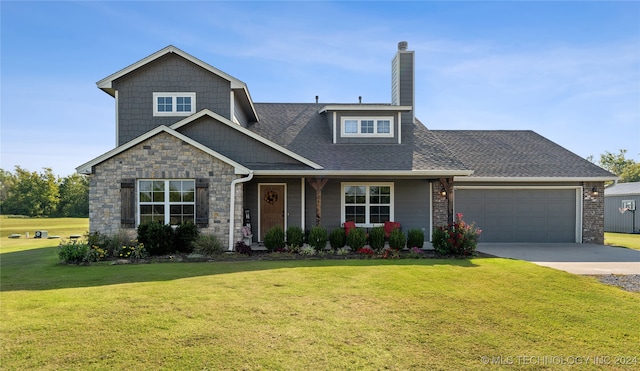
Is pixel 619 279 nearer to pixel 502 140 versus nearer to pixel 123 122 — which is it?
pixel 502 140

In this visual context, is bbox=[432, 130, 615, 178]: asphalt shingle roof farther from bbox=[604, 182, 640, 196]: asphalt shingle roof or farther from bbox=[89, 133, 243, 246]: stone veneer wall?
bbox=[604, 182, 640, 196]: asphalt shingle roof

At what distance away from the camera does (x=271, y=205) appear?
43.3ft

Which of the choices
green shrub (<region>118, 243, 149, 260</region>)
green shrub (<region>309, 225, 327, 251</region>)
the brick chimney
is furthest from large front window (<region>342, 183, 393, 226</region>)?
green shrub (<region>118, 243, 149, 260</region>)

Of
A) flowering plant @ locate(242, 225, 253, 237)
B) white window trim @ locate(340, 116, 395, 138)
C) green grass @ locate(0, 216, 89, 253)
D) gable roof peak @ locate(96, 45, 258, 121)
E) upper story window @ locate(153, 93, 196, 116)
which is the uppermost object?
gable roof peak @ locate(96, 45, 258, 121)

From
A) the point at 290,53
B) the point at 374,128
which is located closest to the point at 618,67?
the point at 374,128

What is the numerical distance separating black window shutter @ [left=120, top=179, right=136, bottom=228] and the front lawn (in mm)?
2681

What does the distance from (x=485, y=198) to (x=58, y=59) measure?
1723 cm

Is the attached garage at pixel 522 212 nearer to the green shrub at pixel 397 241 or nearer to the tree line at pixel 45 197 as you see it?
the green shrub at pixel 397 241

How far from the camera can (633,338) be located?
4.28 meters

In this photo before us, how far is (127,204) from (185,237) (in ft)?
6.84

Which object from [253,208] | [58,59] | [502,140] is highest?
[58,59]

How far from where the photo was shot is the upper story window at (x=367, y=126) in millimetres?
14000

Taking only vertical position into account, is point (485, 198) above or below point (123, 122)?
below

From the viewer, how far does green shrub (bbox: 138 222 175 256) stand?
33.0 ft
